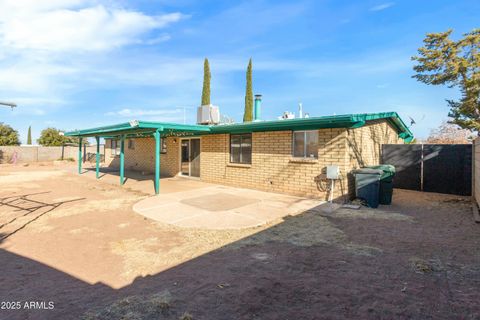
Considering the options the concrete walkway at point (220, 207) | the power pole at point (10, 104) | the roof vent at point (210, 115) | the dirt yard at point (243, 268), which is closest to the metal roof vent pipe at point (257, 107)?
the roof vent at point (210, 115)

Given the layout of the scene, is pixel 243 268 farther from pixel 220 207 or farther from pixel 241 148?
pixel 241 148

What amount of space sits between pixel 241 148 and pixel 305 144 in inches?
123

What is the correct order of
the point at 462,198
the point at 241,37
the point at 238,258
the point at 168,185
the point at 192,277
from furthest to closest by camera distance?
1. the point at 241,37
2. the point at 168,185
3. the point at 462,198
4. the point at 238,258
5. the point at 192,277

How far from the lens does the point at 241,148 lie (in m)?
11.5

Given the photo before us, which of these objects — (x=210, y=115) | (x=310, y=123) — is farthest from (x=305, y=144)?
(x=210, y=115)

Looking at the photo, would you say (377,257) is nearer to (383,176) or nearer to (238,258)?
(238,258)

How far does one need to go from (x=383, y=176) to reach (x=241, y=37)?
9836 mm

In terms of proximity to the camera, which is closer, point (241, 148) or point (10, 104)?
point (10, 104)

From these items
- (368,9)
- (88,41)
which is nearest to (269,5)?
(368,9)

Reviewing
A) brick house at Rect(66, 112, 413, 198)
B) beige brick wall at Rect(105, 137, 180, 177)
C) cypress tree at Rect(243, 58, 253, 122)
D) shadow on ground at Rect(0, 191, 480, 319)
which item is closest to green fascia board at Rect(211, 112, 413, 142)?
brick house at Rect(66, 112, 413, 198)

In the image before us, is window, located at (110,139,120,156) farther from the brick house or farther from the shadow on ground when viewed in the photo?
the shadow on ground

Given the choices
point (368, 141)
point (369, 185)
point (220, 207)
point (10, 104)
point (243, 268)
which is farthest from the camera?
point (368, 141)

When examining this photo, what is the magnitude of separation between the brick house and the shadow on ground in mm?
3652

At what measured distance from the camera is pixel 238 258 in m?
4.22
